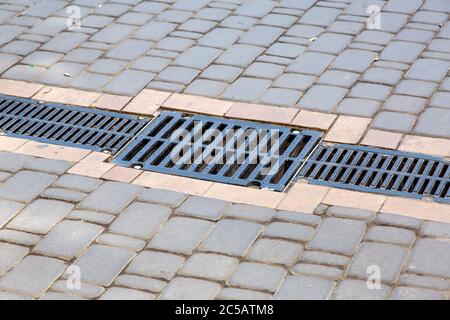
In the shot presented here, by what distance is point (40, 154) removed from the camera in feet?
17.1

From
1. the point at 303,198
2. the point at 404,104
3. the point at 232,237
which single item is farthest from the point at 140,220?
the point at 404,104

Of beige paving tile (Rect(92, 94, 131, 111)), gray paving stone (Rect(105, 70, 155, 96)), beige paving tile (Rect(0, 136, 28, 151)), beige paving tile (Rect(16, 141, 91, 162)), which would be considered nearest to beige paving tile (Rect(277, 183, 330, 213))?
beige paving tile (Rect(16, 141, 91, 162))

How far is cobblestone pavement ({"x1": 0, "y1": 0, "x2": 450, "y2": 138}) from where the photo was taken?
578cm

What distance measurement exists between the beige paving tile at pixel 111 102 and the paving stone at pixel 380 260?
6.77 ft

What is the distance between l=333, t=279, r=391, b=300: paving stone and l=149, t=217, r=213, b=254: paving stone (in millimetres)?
752

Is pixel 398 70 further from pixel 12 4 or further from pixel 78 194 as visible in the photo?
pixel 12 4

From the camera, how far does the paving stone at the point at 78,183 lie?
489 cm

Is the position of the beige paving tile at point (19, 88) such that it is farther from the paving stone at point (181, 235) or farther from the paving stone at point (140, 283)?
the paving stone at point (140, 283)

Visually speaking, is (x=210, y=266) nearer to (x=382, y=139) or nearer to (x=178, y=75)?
(x=382, y=139)

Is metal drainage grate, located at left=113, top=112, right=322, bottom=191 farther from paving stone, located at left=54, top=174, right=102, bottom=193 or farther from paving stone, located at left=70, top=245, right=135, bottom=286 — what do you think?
paving stone, located at left=70, top=245, right=135, bottom=286

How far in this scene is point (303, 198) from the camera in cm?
474

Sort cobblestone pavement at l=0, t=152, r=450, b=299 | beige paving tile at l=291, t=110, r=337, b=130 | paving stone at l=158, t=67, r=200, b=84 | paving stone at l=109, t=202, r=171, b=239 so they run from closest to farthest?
cobblestone pavement at l=0, t=152, r=450, b=299 → paving stone at l=109, t=202, r=171, b=239 → beige paving tile at l=291, t=110, r=337, b=130 → paving stone at l=158, t=67, r=200, b=84
